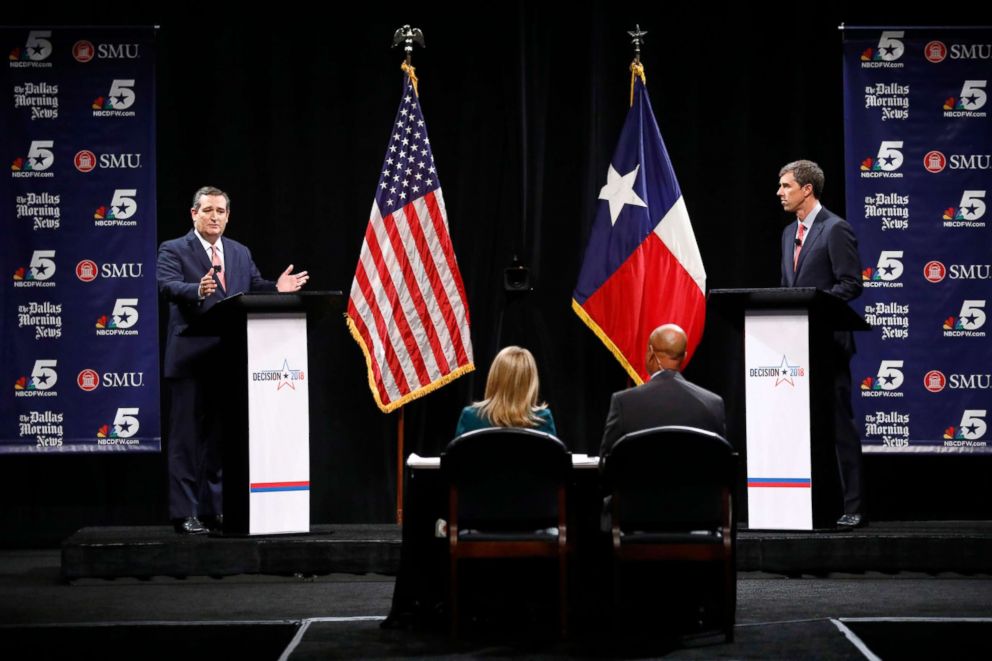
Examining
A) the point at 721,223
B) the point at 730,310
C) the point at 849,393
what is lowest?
the point at 849,393

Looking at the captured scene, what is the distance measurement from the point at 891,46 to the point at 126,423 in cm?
497

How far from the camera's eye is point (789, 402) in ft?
19.0

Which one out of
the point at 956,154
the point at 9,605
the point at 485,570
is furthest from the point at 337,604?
the point at 956,154

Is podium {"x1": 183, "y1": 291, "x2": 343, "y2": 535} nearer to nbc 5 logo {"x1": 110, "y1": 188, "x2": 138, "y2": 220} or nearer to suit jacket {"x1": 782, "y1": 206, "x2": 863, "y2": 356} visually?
nbc 5 logo {"x1": 110, "y1": 188, "x2": 138, "y2": 220}

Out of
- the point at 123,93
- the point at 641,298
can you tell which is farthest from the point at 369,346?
the point at 123,93

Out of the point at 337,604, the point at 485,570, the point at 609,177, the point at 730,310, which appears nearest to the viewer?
the point at 485,570

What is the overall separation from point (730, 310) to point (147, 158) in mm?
3541

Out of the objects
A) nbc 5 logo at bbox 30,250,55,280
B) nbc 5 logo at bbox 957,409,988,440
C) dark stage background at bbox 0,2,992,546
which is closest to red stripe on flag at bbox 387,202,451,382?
dark stage background at bbox 0,2,992,546

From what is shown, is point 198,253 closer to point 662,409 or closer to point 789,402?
point 662,409

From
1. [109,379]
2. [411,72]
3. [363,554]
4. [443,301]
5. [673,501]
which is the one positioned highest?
[411,72]

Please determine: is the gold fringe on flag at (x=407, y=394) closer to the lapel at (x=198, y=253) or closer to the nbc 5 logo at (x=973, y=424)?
the lapel at (x=198, y=253)

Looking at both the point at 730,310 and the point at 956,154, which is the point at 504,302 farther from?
the point at 956,154

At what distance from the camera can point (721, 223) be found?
7.50m

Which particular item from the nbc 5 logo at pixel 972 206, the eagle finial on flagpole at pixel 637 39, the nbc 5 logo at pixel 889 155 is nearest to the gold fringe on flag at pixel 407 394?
the eagle finial on flagpole at pixel 637 39
